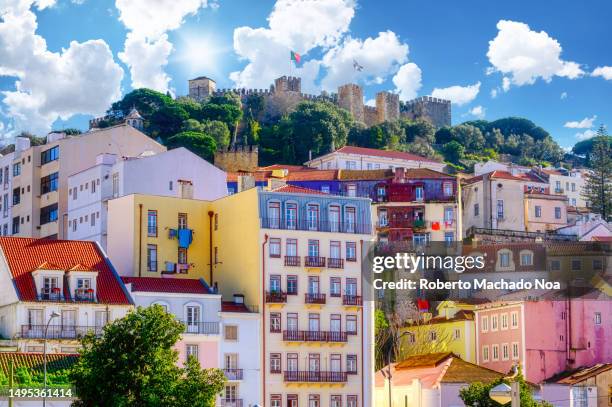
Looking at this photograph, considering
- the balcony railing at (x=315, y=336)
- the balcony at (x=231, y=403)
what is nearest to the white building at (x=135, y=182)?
the balcony railing at (x=315, y=336)

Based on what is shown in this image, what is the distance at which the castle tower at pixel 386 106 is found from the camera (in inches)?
7018

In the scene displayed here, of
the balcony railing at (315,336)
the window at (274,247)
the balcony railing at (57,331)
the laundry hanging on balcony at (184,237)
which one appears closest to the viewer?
the balcony railing at (57,331)

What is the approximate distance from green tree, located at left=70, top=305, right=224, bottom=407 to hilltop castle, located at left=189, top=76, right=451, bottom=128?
113 m

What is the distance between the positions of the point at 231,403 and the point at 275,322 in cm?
527

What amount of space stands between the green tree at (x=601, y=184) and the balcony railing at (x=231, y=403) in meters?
77.7

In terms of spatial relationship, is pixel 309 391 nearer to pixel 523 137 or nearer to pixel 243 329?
pixel 243 329

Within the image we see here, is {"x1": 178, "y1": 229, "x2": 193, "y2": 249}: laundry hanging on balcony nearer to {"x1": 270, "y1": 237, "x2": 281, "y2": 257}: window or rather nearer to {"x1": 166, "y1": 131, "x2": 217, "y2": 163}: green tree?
{"x1": 270, "y1": 237, "x2": 281, "y2": 257}: window

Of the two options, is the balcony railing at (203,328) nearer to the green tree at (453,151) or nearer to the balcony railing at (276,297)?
the balcony railing at (276,297)

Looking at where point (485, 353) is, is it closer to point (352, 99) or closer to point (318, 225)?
point (318, 225)

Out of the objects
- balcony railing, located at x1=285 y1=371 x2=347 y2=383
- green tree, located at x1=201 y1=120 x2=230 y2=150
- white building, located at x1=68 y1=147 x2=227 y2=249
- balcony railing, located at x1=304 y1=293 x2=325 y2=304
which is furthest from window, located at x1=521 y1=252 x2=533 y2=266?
green tree, located at x1=201 y1=120 x2=230 y2=150

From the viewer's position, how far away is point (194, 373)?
48.1 meters

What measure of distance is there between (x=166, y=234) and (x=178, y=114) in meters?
74.5

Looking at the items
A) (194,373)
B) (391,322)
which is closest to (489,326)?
(391,322)

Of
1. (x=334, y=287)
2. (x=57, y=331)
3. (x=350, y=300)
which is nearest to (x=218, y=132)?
(x=334, y=287)
